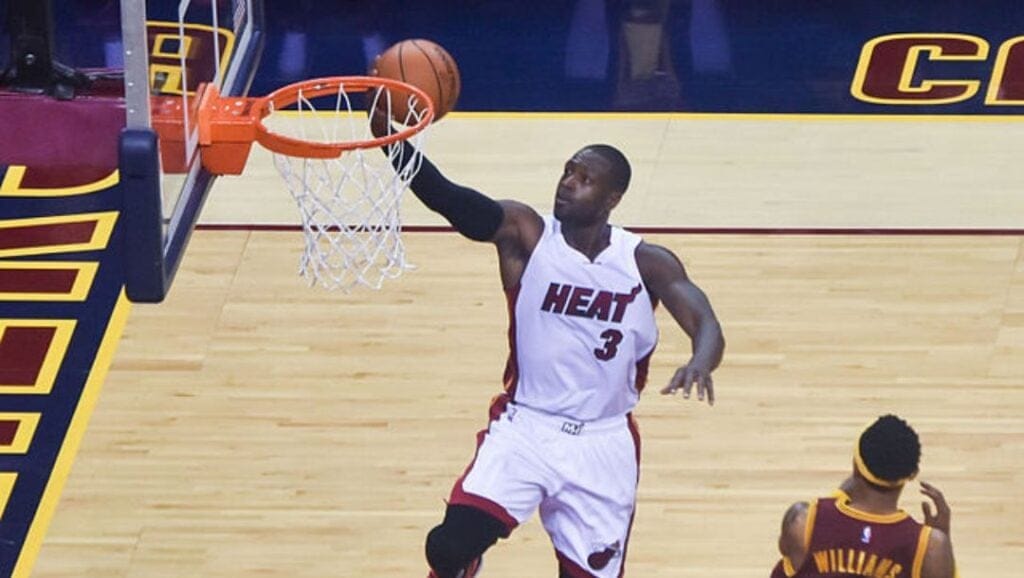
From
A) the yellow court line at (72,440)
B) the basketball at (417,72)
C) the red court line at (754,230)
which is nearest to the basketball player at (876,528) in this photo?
the basketball at (417,72)

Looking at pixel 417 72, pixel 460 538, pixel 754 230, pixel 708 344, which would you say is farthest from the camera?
pixel 754 230

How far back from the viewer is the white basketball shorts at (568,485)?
6043 mm

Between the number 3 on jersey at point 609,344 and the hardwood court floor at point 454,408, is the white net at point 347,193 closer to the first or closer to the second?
the hardwood court floor at point 454,408

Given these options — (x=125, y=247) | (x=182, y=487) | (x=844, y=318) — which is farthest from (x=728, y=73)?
(x=125, y=247)

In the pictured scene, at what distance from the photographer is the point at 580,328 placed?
6.08m

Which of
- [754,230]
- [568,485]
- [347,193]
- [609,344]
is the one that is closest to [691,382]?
[609,344]

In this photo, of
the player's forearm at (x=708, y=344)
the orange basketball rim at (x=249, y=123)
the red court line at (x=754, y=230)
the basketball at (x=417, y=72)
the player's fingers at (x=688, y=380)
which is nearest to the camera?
the player's fingers at (x=688, y=380)

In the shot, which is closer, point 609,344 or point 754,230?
point 609,344

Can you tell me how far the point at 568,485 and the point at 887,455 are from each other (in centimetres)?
135

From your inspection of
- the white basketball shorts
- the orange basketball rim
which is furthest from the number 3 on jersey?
the orange basketball rim

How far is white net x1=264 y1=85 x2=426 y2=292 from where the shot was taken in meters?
6.13

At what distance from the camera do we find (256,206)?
9203 millimetres

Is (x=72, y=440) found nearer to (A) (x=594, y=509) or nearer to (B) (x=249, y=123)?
(B) (x=249, y=123)

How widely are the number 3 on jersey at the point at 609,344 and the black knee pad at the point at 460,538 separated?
1.82 ft
